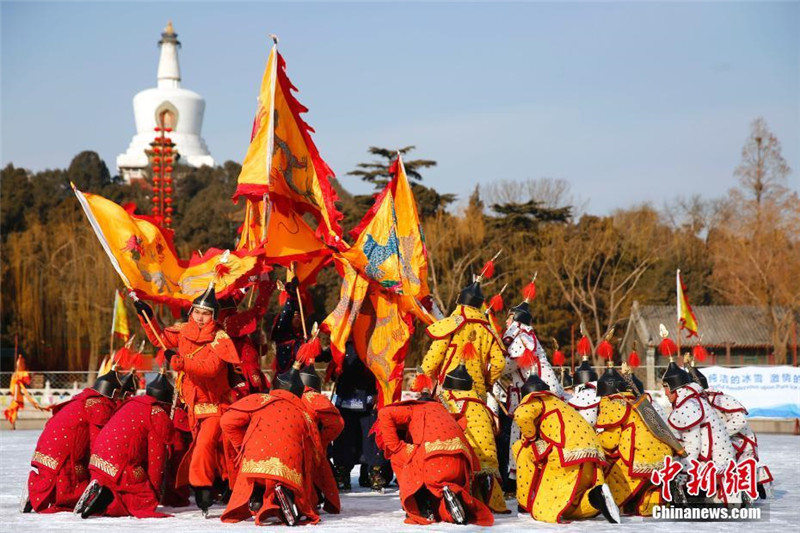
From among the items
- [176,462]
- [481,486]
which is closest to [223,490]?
[176,462]

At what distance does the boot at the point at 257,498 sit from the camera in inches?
309

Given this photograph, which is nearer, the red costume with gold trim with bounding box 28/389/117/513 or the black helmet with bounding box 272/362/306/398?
the black helmet with bounding box 272/362/306/398

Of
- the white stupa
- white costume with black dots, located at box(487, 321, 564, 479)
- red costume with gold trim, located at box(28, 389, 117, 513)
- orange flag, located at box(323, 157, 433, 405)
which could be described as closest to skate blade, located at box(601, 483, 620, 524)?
white costume with black dots, located at box(487, 321, 564, 479)

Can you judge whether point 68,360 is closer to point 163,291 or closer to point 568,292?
point 568,292

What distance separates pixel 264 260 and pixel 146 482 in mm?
2393

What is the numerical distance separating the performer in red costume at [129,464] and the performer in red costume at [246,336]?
77cm

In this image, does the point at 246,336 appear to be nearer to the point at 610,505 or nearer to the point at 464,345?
the point at 464,345

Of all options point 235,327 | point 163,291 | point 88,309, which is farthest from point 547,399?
point 88,309

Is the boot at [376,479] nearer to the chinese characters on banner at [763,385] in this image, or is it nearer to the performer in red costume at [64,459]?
the performer in red costume at [64,459]

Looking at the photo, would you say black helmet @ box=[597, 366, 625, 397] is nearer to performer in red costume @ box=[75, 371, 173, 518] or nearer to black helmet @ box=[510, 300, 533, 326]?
black helmet @ box=[510, 300, 533, 326]

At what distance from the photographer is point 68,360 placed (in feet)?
104

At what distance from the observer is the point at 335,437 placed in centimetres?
847

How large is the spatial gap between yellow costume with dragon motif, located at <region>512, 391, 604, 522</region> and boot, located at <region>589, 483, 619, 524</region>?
0.06 metres

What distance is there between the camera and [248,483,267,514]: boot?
7859 millimetres
